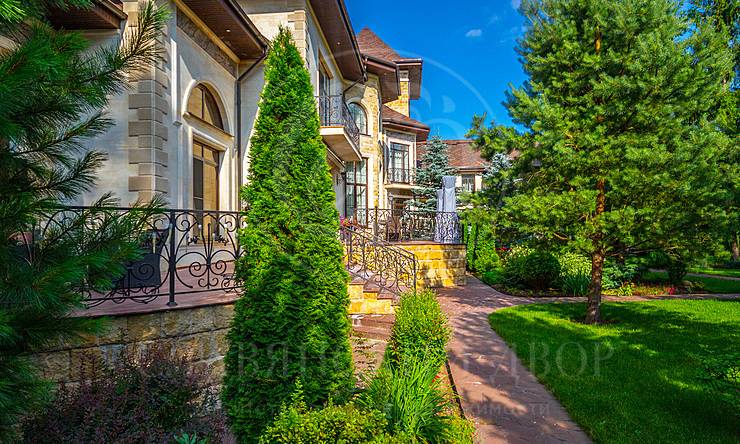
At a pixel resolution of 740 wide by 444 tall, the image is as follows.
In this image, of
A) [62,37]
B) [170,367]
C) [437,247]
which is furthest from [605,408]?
[437,247]

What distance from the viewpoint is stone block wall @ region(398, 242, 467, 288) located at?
13.0 meters

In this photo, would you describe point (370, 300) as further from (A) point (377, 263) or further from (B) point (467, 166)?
(B) point (467, 166)

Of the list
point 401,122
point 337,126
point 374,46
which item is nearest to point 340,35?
point 337,126

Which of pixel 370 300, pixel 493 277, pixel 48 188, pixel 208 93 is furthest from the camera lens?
pixel 493 277

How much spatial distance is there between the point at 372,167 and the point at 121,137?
11.9m

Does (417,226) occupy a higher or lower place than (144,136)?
lower

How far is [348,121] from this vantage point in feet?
42.9

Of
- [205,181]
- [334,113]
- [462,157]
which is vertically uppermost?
[462,157]

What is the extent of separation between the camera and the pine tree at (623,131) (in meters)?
6.64

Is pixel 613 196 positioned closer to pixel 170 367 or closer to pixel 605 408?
pixel 605 408

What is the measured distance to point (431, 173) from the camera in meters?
23.5

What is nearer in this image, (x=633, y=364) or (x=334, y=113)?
(x=633, y=364)

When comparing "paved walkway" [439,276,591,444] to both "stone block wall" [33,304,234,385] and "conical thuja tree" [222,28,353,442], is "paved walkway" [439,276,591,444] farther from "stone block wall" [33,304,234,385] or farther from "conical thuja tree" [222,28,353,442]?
"stone block wall" [33,304,234,385]

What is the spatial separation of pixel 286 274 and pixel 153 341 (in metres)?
1.80
